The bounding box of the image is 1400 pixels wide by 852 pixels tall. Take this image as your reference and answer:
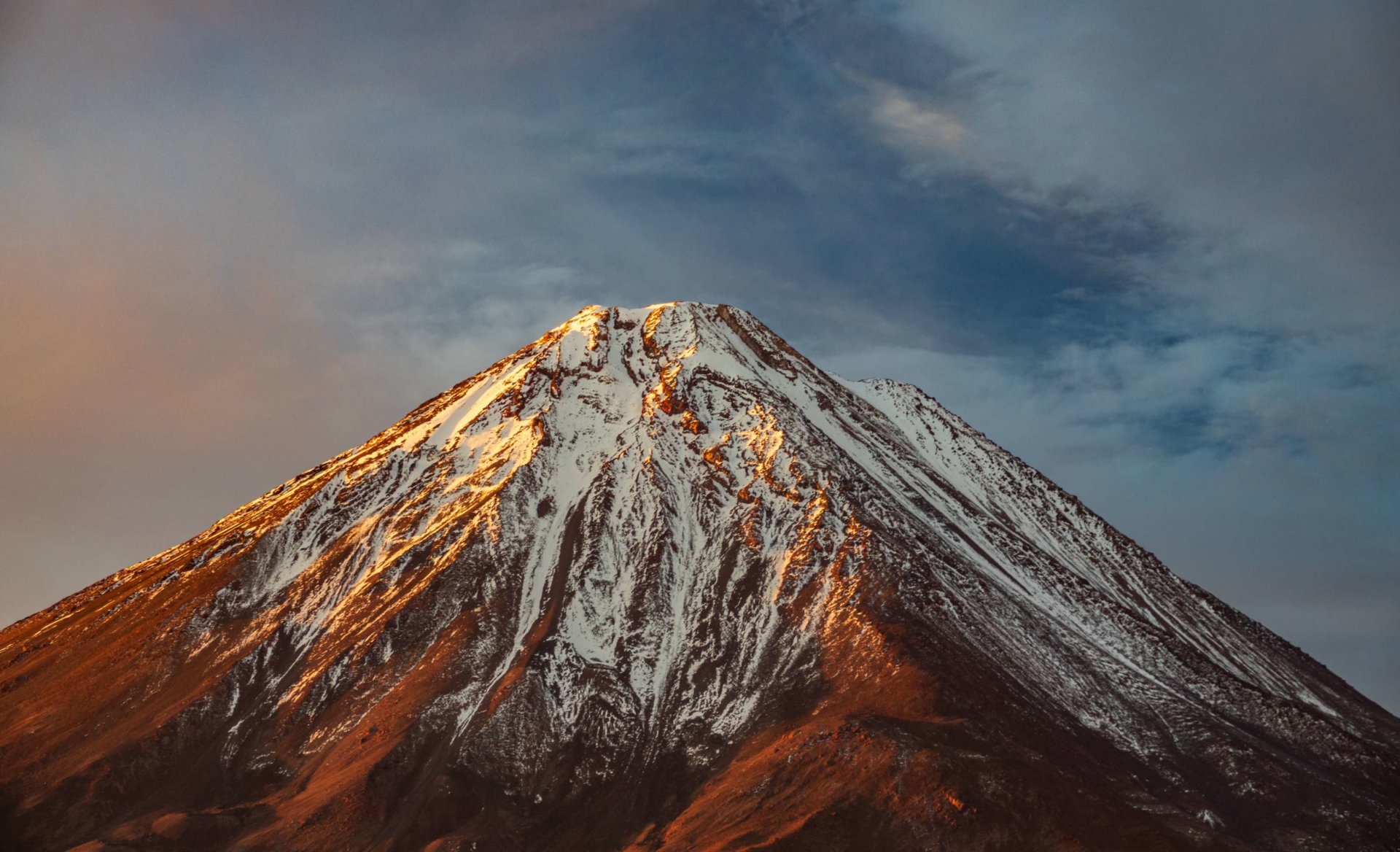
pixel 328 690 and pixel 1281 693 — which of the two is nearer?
pixel 328 690

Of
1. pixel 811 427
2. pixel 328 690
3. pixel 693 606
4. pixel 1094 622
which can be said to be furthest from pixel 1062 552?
pixel 328 690

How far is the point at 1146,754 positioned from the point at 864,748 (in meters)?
37.4

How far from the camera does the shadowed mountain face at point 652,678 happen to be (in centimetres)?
10412

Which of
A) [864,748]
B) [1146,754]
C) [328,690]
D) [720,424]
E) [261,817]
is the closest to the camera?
[864,748]

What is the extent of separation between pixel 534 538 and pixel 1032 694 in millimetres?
71191

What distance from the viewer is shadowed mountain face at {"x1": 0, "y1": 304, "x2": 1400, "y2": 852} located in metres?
104

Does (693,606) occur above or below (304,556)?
below

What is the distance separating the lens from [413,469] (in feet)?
582

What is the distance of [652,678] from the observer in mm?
132250

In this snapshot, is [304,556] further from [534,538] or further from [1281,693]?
[1281,693]

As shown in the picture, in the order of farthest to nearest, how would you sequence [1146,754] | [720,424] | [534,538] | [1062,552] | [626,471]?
[1062,552] → [720,424] → [626,471] → [534,538] → [1146,754]

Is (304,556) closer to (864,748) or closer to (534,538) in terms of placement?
(534,538)

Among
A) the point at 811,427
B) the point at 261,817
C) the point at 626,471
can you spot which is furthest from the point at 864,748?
the point at 811,427

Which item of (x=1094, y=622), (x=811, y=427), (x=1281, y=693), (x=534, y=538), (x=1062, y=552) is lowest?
(x=1281, y=693)
